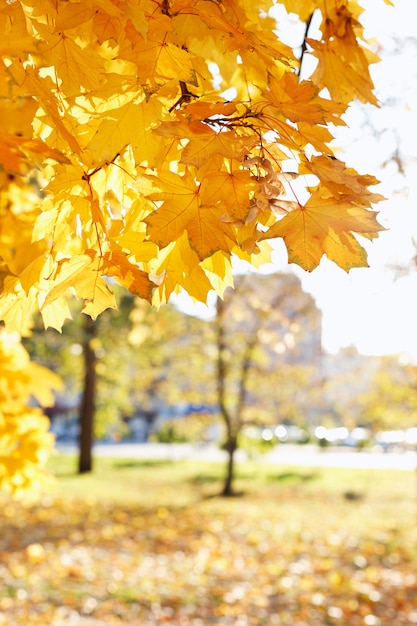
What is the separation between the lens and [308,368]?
570 inches

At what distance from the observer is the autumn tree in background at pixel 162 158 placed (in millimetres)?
1181

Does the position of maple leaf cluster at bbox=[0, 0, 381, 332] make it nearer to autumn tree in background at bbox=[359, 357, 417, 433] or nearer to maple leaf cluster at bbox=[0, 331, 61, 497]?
maple leaf cluster at bbox=[0, 331, 61, 497]

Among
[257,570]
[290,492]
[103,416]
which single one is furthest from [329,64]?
[103,416]

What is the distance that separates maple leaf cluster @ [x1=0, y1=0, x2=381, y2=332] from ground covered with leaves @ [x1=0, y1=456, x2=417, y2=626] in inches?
170

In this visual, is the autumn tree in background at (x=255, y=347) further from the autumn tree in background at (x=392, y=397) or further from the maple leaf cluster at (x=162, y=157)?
the maple leaf cluster at (x=162, y=157)

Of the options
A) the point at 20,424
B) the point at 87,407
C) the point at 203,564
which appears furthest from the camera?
the point at 87,407

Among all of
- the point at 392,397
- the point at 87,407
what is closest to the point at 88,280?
the point at 392,397

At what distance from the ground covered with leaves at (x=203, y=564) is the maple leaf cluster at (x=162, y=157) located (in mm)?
4316

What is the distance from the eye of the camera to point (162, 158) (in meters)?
1.30

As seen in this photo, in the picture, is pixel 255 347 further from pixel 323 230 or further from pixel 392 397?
pixel 323 230

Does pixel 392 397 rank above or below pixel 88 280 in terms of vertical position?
below

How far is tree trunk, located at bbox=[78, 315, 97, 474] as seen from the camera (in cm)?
1492

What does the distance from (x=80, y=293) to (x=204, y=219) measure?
0.94ft

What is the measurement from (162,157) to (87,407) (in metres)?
14.5
